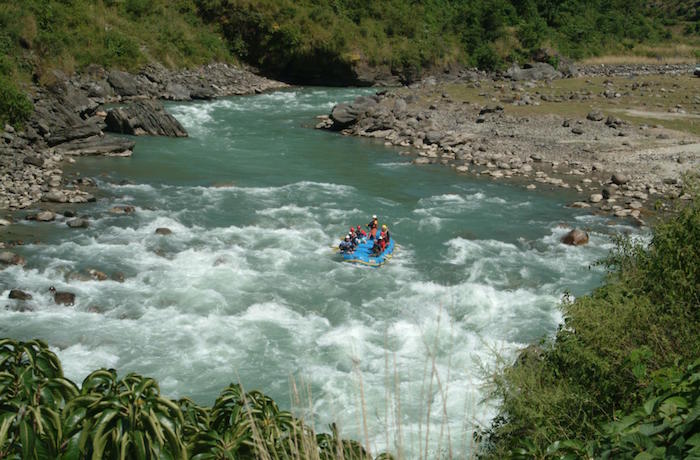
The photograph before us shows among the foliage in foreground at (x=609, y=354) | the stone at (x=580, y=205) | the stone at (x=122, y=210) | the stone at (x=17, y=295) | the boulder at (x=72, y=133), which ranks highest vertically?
the foliage in foreground at (x=609, y=354)

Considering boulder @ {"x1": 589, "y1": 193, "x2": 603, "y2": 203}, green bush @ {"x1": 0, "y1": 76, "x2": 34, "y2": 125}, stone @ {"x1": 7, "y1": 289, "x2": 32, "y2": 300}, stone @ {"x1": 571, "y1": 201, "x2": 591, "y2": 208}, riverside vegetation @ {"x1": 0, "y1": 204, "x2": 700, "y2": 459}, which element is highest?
riverside vegetation @ {"x1": 0, "y1": 204, "x2": 700, "y2": 459}

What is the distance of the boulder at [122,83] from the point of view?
3338cm

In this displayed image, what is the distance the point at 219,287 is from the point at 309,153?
43.5 ft

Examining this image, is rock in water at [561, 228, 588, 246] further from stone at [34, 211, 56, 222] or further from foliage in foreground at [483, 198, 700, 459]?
stone at [34, 211, 56, 222]

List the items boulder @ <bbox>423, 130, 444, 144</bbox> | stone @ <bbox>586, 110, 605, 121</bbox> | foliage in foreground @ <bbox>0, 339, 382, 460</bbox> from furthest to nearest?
1. stone @ <bbox>586, 110, 605, 121</bbox>
2. boulder @ <bbox>423, 130, 444, 144</bbox>
3. foliage in foreground @ <bbox>0, 339, 382, 460</bbox>

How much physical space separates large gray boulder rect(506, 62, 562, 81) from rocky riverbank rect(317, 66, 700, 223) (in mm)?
3203

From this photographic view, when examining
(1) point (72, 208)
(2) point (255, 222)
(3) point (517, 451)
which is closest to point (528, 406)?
(3) point (517, 451)

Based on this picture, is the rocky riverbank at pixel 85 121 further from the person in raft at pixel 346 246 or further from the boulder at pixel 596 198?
the boulder at pixel 596 198

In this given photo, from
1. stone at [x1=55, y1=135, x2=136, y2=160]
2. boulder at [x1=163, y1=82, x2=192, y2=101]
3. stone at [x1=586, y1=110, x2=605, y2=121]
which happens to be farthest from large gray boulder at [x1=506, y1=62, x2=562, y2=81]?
stone at [x1=55, y1=135, x2=136, y2=160]

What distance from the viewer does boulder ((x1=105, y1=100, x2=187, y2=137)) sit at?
27.1 metres

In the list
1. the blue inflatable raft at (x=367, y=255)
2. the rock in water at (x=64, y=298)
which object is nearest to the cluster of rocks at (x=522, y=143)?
the blue inflatable raft at (x=367, y=255)

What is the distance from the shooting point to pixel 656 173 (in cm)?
2275

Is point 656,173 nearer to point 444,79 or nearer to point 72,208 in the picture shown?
point 72,208

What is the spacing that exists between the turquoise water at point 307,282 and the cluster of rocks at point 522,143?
172 cm
